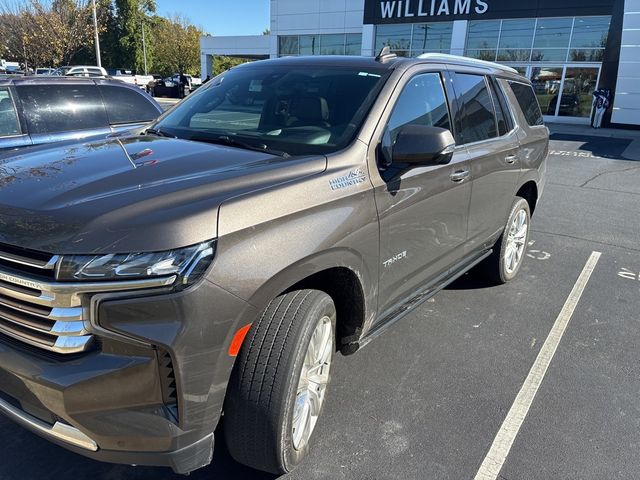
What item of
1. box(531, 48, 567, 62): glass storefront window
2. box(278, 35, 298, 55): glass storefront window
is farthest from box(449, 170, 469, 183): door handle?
box(278, 35, 298, 55): glass storefront window

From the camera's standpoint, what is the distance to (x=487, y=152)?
3.89 metres

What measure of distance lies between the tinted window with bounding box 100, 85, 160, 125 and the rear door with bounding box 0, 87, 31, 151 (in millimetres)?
994

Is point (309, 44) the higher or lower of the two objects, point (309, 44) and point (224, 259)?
the higher

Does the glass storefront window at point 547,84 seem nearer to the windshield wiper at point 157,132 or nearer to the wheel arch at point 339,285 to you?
the windshield wiper at point 157,132

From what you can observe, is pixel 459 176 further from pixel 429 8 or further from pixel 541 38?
pixel 429 8

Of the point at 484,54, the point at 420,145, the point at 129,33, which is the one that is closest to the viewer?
the point at 420,145

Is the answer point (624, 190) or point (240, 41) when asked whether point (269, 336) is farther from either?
point (240, 41)

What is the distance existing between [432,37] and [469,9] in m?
2.27

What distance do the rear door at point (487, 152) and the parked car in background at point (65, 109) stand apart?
3.52 m

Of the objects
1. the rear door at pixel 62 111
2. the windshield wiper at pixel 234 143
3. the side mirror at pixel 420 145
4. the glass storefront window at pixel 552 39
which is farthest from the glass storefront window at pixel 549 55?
the windshield wiper at pixel 234 143

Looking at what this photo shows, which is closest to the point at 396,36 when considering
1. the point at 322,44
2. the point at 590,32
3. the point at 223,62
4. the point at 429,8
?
the point at 429,8

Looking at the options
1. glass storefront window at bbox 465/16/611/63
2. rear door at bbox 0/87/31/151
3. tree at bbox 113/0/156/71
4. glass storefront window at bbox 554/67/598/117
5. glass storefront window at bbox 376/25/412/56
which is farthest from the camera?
tree at bbox 113/0/156/71

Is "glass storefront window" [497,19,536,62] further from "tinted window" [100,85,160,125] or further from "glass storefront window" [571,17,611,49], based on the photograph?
"tinted window" [100,85,160,125]

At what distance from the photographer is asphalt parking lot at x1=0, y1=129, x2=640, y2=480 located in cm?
254
